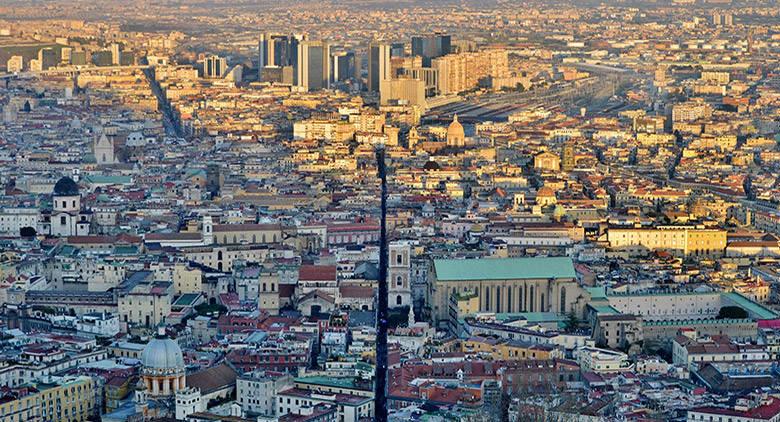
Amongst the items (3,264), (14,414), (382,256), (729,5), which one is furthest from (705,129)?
(729,5)

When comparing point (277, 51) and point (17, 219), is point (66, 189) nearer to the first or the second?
point (17, 219)

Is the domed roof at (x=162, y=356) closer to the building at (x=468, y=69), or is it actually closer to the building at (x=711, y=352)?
the building at (x=711, y=352)

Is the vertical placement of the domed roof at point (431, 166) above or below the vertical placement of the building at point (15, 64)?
below

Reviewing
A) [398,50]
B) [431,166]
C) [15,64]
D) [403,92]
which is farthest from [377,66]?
[431,166]

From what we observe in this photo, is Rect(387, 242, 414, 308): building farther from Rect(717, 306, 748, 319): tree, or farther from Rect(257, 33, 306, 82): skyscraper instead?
Rect(257, 33, 306, 82): skyscraper

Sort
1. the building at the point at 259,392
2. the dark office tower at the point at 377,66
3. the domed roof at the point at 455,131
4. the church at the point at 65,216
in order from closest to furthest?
the building at the point at 259,392
the church at the point at 65,216
the domed roof at the point at 455,131
the dark office tower at the point at 377,66

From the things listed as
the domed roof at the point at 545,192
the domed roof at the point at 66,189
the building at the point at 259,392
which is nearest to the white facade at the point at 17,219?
the domed roof at the point at 66,189
